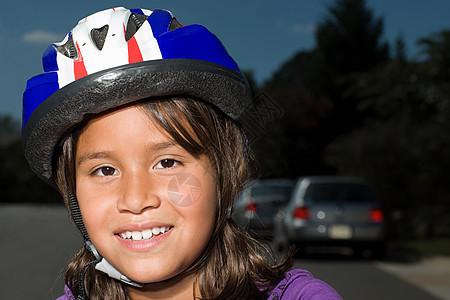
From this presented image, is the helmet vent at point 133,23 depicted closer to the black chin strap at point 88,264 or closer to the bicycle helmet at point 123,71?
the bicycle helmet at point 123,71

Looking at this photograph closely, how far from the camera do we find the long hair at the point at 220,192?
7.45 feet

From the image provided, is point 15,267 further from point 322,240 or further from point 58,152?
point 58,152

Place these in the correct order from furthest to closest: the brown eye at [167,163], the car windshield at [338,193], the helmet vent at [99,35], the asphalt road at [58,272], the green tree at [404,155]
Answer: the green tree at [404,155] < the car windshield at [338,193] < the asphalt road at [58,272] < the helmet vent at [99,35] < the brown eye at [167,163]

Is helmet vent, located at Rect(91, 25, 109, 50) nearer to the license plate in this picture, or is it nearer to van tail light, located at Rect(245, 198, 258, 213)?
van tail light, located at Rect(245, 198, 258, 213)

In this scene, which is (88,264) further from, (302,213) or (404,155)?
(404,155)

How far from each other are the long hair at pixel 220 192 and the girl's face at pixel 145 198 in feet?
0.17

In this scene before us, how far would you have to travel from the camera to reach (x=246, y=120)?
8.00 feet

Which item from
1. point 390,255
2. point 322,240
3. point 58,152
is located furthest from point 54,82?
point 390,255

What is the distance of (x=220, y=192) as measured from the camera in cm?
235

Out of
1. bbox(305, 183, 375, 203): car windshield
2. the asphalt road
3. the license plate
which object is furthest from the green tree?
the asphalt road

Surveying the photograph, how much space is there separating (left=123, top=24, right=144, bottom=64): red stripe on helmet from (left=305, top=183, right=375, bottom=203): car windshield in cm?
1074

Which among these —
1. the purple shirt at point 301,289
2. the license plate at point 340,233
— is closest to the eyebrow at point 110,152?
the purple shirt at point 301,289

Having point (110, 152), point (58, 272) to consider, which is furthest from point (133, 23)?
point (58, 272)

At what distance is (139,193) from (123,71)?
0.40 meters
